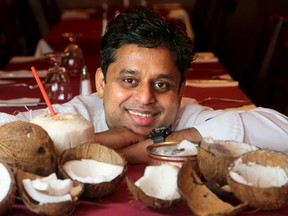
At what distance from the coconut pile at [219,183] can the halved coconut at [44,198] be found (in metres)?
0.10

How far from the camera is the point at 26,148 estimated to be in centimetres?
113

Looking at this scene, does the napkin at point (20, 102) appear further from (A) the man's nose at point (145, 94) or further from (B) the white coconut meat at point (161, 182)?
(B) the white coconut meat at point (161, 182)

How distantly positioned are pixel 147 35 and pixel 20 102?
0.86 m

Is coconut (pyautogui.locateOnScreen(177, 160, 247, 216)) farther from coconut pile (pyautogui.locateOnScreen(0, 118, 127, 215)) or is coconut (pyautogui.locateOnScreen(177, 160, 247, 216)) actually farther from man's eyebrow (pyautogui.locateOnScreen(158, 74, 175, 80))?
man's eyebrow (pyautogui.locateOnScreen(158, 74, 175, 80))

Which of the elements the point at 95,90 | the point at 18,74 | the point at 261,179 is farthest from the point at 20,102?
the point at 261,179

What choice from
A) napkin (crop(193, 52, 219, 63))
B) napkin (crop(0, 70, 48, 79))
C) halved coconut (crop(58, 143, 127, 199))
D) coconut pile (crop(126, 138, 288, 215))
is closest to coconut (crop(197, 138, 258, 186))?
coconut pile (crop(126, 138, 288, 215))

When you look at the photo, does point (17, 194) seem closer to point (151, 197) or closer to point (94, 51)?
point (151, 197)

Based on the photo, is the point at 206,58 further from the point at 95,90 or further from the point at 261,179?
the point at 261,179

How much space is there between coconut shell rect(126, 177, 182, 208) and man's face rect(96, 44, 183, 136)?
0.54m

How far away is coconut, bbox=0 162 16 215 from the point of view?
106cm

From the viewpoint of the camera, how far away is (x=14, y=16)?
233 inches

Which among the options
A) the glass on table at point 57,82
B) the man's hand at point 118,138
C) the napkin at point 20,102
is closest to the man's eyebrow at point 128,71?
the man's hand at point 118,138

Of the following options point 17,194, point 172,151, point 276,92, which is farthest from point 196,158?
point 276,92

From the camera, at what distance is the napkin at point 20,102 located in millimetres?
2312
